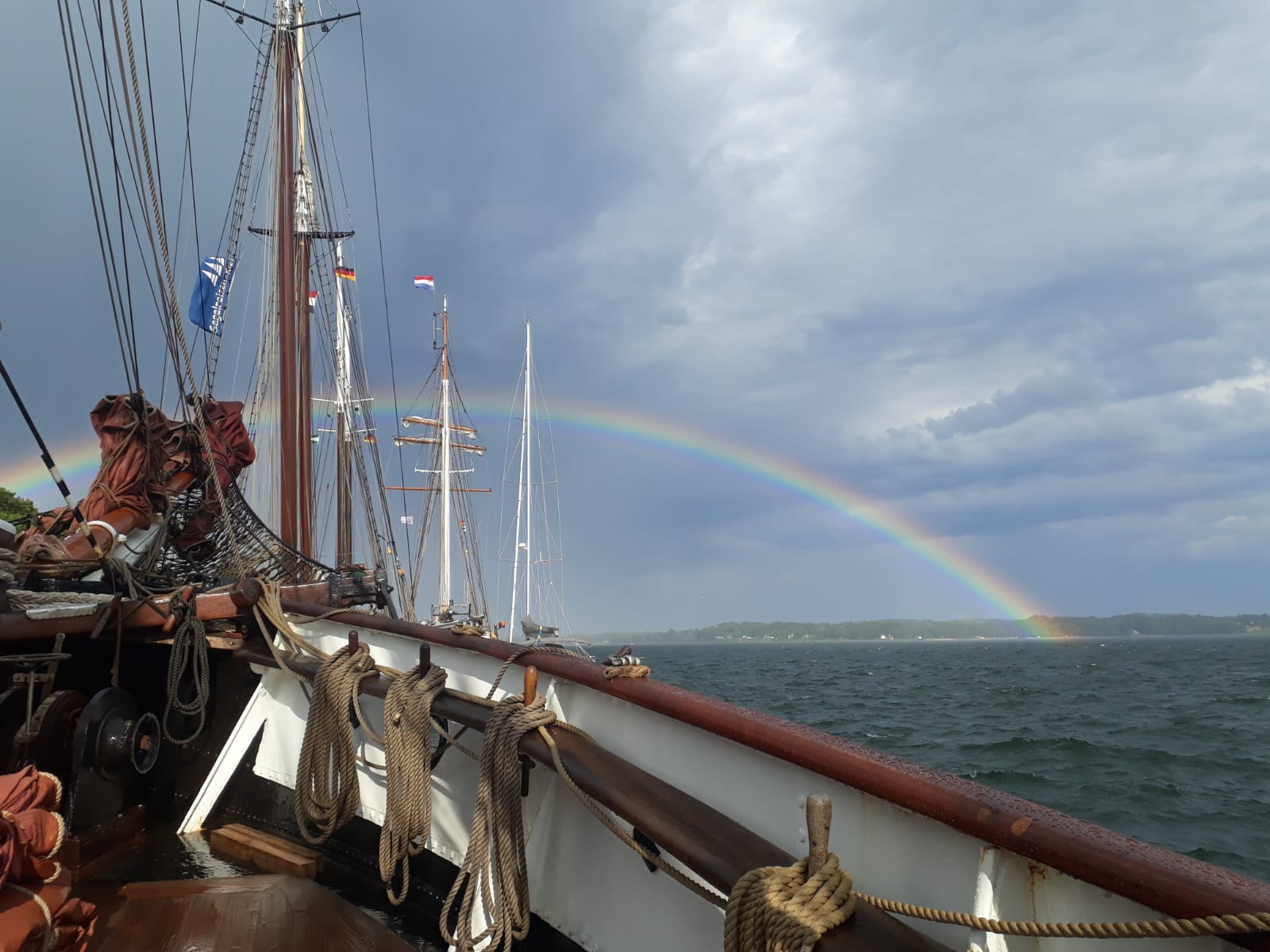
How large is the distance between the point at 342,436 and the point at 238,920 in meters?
19.7

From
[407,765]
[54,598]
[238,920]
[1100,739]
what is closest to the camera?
[238,920]

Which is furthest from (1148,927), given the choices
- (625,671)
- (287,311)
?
(287,311)

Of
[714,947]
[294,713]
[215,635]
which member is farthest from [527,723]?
[215,635]

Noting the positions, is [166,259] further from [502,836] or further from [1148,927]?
[1148,927]

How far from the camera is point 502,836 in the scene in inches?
91.9

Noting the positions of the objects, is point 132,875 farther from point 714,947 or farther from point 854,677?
point 854,677

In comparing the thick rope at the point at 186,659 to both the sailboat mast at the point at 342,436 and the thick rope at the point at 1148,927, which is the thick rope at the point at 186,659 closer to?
the thick rope at the point at 1148,927

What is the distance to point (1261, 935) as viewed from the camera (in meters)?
0.96

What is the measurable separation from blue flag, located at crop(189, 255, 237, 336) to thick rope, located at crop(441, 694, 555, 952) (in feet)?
34.1

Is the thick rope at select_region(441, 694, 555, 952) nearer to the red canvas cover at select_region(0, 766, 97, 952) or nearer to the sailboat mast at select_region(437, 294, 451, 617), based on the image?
the red canvas cover at select_region(0, 766, 97, 952)

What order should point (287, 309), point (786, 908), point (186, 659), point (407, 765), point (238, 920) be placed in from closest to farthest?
1. point (786, 908)
2. point (238, 920)
3. point (407, 765)
4. point (186, 659)
5. point (287, 309)

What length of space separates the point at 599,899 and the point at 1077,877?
1.51 metres

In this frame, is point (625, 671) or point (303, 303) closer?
point (625, 671)

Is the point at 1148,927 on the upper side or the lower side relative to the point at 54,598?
lower
